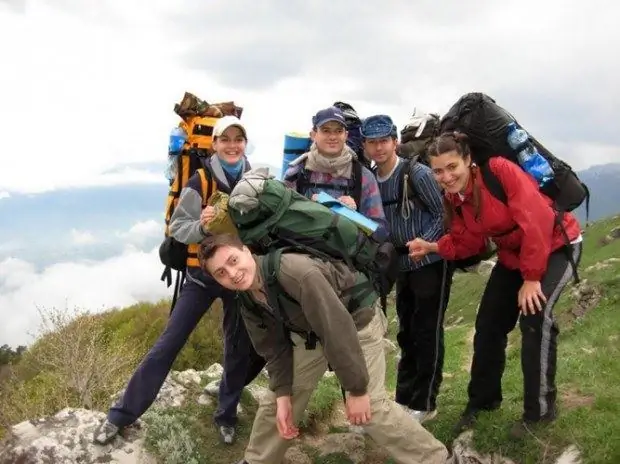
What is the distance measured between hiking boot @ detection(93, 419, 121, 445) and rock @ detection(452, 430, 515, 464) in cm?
393

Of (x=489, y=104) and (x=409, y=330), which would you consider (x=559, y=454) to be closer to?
(x=409, y=330)

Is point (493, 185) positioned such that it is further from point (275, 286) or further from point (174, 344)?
point (174, 344)

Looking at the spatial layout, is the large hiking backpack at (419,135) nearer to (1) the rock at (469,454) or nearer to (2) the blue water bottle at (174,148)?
(2) the blue water bottle at (174,148)

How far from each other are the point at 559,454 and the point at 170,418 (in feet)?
15.2

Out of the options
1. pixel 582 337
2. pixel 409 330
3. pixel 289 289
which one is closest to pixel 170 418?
pixel 409 330

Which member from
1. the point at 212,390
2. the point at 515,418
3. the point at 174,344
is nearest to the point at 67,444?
the point at 174,344

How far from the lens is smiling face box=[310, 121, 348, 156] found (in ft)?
18.5

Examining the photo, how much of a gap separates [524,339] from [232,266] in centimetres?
295

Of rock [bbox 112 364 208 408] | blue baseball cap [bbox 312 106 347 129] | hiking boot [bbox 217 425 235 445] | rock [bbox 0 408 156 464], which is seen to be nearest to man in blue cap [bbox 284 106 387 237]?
blue baseball cap [bbox 312 106 347 129]

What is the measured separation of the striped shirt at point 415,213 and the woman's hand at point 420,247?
154mm

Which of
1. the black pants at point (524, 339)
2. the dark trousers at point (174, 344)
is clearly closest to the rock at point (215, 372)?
the dark trousers at point (174, 344)

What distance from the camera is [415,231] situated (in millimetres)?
5914

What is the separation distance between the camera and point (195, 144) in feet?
20.5

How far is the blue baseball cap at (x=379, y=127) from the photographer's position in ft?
18.8
